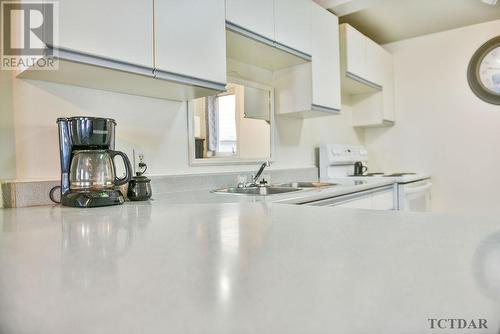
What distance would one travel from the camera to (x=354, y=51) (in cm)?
275

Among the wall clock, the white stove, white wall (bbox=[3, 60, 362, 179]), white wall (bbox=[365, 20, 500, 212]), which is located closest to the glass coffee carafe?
white wall (bbox=[3, 60, 362, 179])

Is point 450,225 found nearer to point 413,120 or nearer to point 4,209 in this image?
point 4,209

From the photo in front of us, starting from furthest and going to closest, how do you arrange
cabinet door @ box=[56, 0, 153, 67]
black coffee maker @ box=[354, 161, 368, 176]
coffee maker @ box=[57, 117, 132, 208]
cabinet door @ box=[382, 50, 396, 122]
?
cabinet door @ box=[382, 50, 396, 122]
black coffee maker @ box=[354, 161, 368, 176]
coffee maker @ box=[57, 117, 132, 208]
cabinet door @ box=[56, 0, 153, 67]

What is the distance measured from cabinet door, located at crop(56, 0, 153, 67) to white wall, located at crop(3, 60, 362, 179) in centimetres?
35

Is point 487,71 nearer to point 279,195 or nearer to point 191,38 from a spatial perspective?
point 279,195

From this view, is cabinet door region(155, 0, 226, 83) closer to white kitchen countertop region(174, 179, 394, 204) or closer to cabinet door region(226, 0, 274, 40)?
cabinet door region(226, 0, 274, 40)

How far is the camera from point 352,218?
0.83 m

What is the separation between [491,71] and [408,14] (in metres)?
0.91

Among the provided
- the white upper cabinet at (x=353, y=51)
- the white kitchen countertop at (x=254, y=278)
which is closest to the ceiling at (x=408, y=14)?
the white upper cabinet at (x=353, y=51)

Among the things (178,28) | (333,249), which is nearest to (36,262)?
(333,249)

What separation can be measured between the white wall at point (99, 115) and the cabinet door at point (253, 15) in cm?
42

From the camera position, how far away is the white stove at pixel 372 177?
2.54m

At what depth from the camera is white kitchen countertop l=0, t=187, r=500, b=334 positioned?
313 millimetres

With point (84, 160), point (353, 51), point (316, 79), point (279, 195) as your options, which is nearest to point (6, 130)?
point (84, 160)
